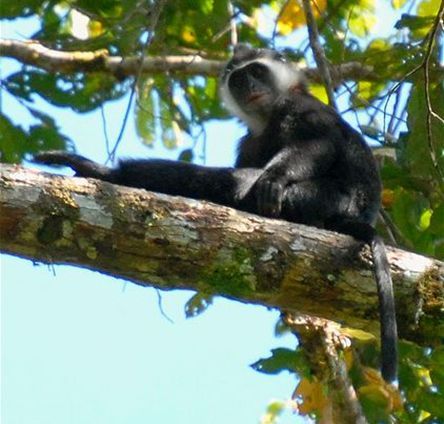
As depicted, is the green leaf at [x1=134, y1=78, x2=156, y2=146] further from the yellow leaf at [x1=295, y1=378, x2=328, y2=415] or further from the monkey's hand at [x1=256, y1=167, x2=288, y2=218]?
the yellow leaf at [x1=295, y1=378, x2=328, y2=415]

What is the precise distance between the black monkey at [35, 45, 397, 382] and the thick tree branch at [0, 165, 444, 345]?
18cm

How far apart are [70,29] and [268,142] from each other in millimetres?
2478

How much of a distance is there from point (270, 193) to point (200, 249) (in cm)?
110

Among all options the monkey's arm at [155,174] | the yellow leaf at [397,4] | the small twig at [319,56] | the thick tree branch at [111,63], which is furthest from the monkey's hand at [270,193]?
the yellow leaf at [397,4]

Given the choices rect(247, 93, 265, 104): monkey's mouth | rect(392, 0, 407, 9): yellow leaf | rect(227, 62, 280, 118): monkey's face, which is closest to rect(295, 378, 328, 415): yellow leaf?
rect(227, 62, 280, 118): monkey's face

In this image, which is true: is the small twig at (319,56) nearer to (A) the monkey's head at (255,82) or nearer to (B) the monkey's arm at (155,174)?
(A) the monkey's head at (255,82)

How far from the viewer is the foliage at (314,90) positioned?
5.06 metres

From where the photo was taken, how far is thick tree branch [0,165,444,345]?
402 cm

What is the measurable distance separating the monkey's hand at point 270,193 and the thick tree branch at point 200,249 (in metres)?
0.77

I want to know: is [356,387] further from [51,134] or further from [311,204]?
[51,134]

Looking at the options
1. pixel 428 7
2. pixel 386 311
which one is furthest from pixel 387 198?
pixel 386 311

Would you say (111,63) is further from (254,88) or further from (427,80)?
(427,80)

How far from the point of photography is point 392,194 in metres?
6.06

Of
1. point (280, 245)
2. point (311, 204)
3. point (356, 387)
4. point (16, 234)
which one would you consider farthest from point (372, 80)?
point (16, 234)
